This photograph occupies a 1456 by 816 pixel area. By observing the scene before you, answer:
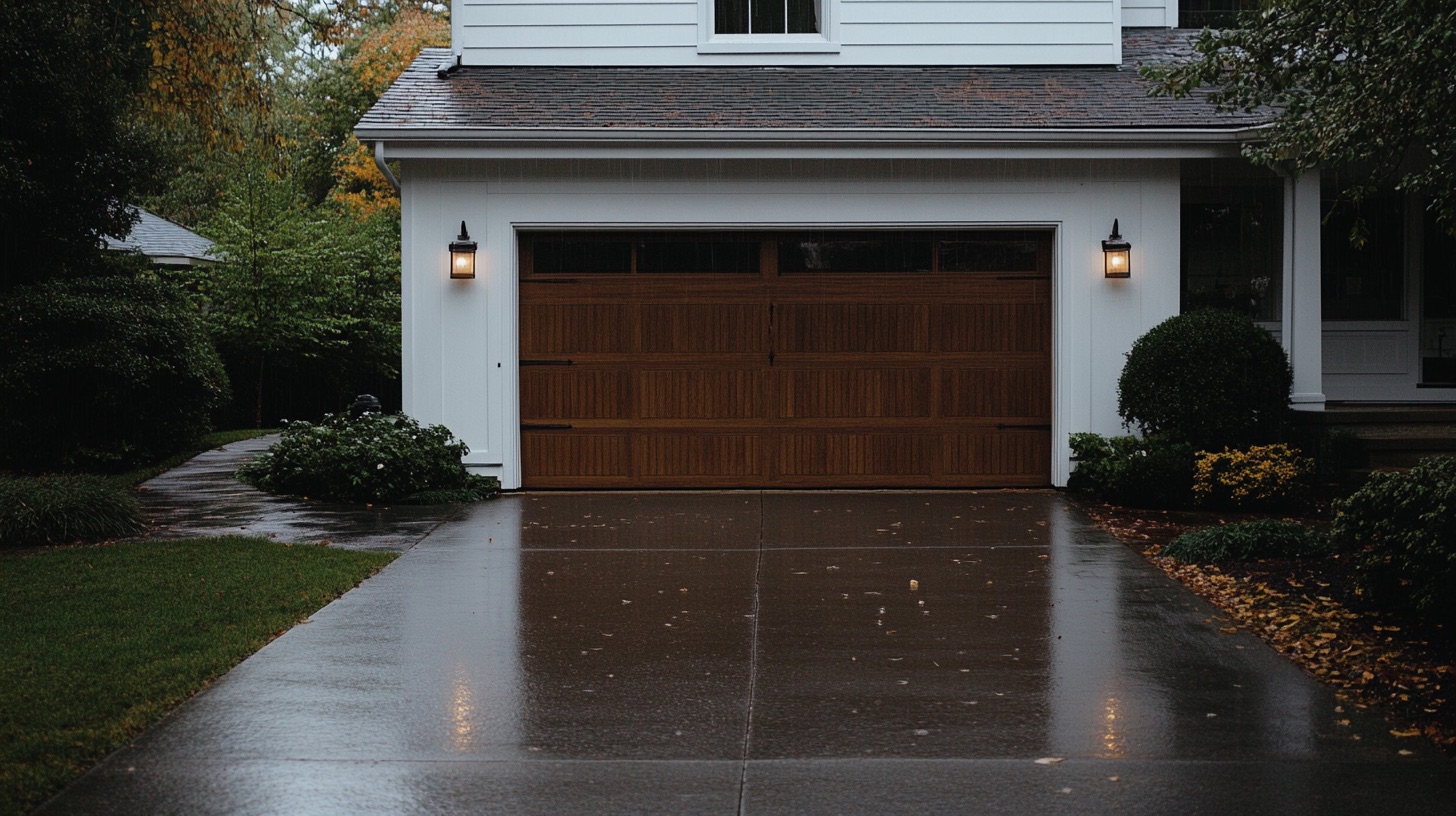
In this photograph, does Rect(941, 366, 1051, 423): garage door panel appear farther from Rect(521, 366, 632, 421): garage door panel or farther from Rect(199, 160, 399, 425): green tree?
Rect(199, 160, 399, 425): green tree

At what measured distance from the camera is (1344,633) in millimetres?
6246

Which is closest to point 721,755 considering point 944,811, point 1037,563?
point 944,811

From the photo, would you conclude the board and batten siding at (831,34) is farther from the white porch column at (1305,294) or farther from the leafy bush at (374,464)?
the leafy bush at (374,464)

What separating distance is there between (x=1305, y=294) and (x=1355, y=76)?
17.0ft

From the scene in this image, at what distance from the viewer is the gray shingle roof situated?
38.5 feet

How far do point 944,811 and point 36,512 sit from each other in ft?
25.7

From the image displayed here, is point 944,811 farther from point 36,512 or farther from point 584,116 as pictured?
point 584,116

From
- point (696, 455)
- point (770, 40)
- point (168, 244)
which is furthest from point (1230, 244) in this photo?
point (168, 244)

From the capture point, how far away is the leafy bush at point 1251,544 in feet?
26.8

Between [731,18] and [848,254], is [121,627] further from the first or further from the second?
[731,18]

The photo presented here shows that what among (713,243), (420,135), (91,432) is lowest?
(91,432)

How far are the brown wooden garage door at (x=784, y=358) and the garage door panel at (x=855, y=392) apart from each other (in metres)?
0.01

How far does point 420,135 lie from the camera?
454 inches

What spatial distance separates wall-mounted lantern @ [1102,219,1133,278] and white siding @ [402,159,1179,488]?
0.45 ft
